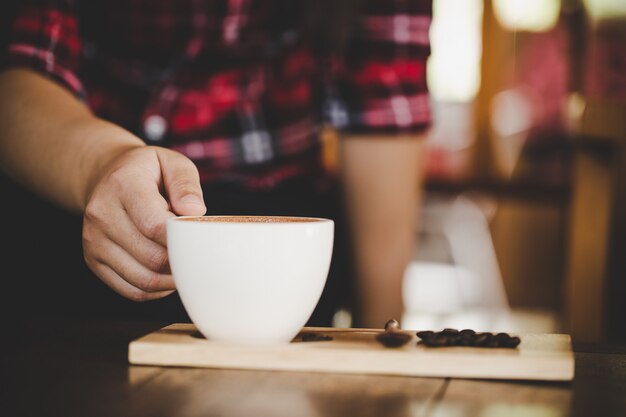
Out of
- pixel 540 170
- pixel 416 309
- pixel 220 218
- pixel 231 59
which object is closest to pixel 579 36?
pixel 540 170

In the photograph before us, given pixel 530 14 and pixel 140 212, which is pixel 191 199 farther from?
pixel 530 14

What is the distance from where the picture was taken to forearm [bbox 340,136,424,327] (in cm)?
127

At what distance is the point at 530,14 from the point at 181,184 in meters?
4.22

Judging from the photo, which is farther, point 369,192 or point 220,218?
point 369,192

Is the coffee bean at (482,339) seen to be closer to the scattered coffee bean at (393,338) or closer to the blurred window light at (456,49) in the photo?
the scattered coffee bean at (393,338)

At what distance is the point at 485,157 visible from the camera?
4156mm

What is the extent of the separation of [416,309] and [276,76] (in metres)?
2.85

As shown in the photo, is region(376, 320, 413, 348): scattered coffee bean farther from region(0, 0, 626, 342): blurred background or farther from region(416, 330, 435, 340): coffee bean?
region(0, 0, 626, 342): blurred background

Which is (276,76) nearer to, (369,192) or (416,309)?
(369,192)

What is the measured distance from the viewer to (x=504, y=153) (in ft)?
14.3

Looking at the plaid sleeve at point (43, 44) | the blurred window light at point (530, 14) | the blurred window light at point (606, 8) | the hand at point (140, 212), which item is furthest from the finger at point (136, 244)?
the blurred window light at point (530, 14)

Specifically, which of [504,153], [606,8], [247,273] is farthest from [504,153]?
[247,273]

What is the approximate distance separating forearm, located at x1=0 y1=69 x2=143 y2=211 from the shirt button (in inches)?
6.1

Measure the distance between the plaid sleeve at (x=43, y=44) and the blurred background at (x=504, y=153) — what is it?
96.8 inches
